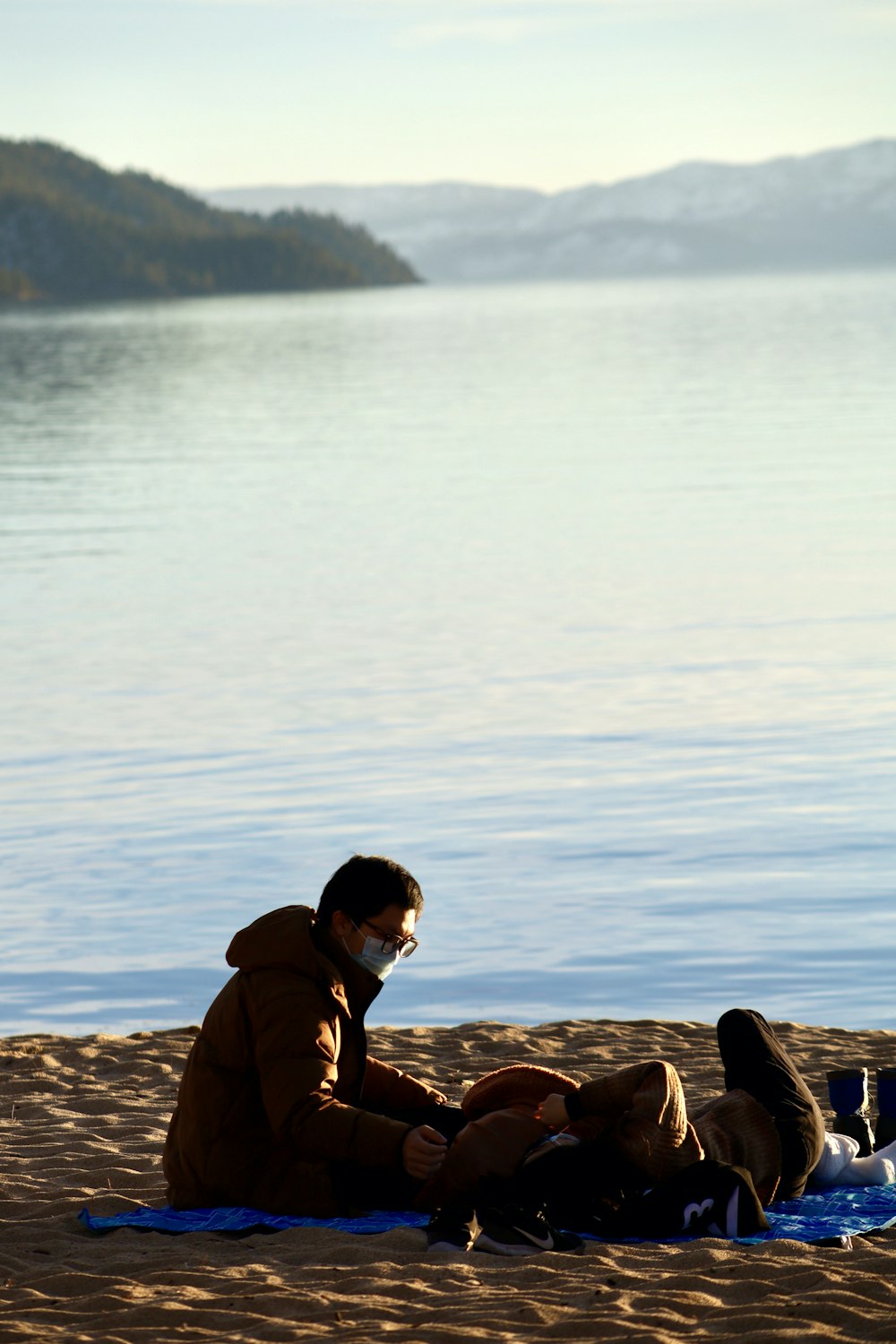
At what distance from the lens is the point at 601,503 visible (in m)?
27.3

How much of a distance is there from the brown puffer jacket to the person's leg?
37.1 inches

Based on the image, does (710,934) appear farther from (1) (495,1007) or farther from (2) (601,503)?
(2) (601,503)

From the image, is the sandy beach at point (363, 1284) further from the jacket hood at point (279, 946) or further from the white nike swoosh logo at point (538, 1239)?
the jacket hood at point (279, 946)

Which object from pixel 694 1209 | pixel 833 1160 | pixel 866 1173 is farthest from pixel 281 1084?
pixel 866 1173

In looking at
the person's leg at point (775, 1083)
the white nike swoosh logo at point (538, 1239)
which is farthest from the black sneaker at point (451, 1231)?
the person's leg at point (775, 1083)

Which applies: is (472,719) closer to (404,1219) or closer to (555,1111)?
(404,1219)

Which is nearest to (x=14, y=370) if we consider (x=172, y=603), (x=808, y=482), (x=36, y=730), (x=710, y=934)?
(x=808, y=482)

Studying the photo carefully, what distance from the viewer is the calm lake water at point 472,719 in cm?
1002

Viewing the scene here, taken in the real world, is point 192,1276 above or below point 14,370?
below

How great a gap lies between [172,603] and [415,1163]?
15.3 m

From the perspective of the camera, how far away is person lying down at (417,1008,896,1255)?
17.0ft

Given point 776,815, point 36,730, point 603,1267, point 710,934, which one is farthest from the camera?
point 36,730

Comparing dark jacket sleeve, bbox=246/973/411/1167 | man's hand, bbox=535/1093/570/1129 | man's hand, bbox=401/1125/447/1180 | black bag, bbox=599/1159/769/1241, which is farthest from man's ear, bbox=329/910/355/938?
black bag, bbox=599/1159/769/1241

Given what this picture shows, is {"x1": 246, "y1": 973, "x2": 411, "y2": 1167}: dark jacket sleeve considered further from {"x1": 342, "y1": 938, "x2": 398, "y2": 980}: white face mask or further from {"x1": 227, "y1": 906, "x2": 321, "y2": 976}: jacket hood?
{"x1": 342, "y1": 938, "x2": 398, "y2": 980}: white face mask
